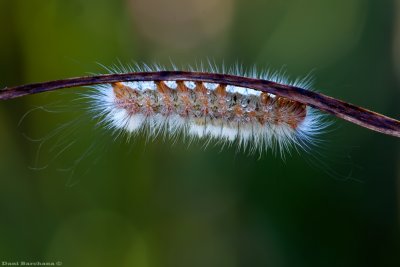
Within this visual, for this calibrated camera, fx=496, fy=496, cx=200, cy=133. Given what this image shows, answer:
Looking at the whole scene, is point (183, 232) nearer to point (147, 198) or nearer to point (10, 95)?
point (147, 198)

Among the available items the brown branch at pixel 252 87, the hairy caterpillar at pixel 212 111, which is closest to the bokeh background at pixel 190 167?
the hairy caterpillar at pixel 212 111

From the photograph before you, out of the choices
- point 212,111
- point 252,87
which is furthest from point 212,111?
point 252,87

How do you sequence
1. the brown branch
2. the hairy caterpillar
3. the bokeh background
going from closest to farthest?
the brown branch
the hairy caterpillar
the bokeh background

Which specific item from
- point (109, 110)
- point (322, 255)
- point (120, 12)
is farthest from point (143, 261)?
point (109, 110)

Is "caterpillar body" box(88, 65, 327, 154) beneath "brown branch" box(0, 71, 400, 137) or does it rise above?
above

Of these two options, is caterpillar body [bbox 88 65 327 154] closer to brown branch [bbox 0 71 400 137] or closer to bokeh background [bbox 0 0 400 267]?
brown branch [bbox 0 71 400 137]

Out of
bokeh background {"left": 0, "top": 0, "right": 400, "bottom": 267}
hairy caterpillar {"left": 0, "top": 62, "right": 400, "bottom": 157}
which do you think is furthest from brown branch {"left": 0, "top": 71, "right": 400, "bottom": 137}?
bokeh background {"left": 0, "top": 0, "right": 400, "bottom": 267}
